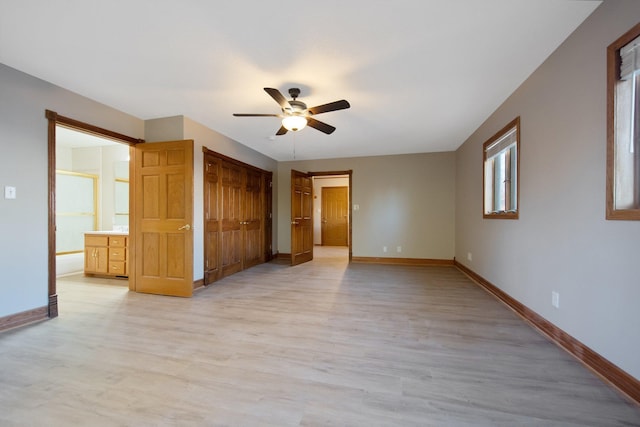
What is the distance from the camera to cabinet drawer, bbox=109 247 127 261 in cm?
452

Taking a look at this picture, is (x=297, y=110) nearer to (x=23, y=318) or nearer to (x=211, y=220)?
(x=211, y=220)

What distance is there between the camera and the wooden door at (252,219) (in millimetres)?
5402

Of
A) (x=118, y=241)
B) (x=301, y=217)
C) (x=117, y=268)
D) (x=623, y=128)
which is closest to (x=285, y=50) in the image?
(x=623, y=128)

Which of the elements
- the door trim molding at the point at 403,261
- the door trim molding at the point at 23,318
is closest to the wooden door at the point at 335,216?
the door trim molding at the point at 403,261

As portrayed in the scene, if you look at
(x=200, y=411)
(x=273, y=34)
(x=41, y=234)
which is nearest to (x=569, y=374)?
(x=200, y=411)

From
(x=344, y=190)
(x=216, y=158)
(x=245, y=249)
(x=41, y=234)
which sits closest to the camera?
(x=41, y=234)

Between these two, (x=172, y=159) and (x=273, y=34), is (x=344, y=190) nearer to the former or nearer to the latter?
(x=172, y=159)

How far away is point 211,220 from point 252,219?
144 cm

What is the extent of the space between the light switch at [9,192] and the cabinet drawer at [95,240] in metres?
2.21

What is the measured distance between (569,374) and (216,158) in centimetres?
469

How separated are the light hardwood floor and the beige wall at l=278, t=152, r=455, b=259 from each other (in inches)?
103

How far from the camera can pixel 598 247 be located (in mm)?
1831

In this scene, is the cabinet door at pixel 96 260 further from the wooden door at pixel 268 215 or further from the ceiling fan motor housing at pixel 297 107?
the ceiling fan motor housing at pixel 297 107

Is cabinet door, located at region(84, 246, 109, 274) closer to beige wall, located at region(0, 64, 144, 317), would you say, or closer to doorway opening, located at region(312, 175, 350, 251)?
beige wall, located at region(0, 64, 144, 317)
